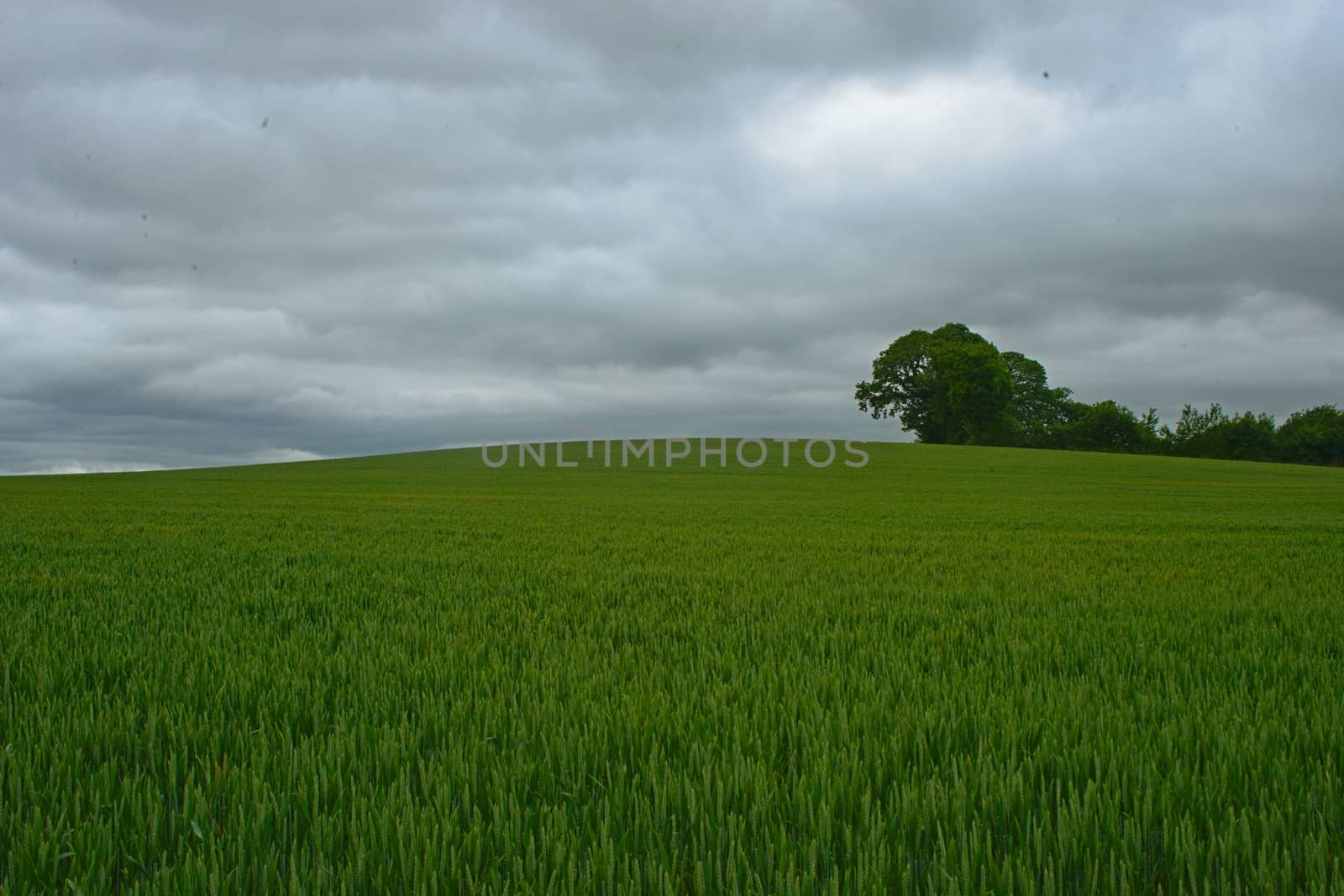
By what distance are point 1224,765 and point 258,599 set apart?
233 inches

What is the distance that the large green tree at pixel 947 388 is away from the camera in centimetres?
7206

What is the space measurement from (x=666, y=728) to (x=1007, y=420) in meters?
78.3

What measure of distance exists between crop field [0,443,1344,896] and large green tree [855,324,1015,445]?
68585mm

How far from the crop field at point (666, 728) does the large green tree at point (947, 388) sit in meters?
68.6

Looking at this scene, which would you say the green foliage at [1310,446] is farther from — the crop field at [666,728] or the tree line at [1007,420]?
the crop field at [666,728]

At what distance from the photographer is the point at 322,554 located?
28.7ft

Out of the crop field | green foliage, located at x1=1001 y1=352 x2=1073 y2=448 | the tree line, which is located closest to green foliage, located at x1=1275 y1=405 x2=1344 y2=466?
the tree line

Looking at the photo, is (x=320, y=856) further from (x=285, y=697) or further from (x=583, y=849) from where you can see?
(x=285, y=697)

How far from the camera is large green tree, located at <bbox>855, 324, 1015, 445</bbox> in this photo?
7206 cm

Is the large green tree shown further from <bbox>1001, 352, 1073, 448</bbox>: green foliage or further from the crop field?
the crop field

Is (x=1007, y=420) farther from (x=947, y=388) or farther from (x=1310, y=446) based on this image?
(x=1310, y=446)

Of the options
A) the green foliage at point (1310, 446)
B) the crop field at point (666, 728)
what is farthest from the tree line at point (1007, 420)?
the crop field at point (666, 728)

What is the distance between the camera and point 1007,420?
73438mm

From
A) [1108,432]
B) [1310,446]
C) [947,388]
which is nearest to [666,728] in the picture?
[947,388]
